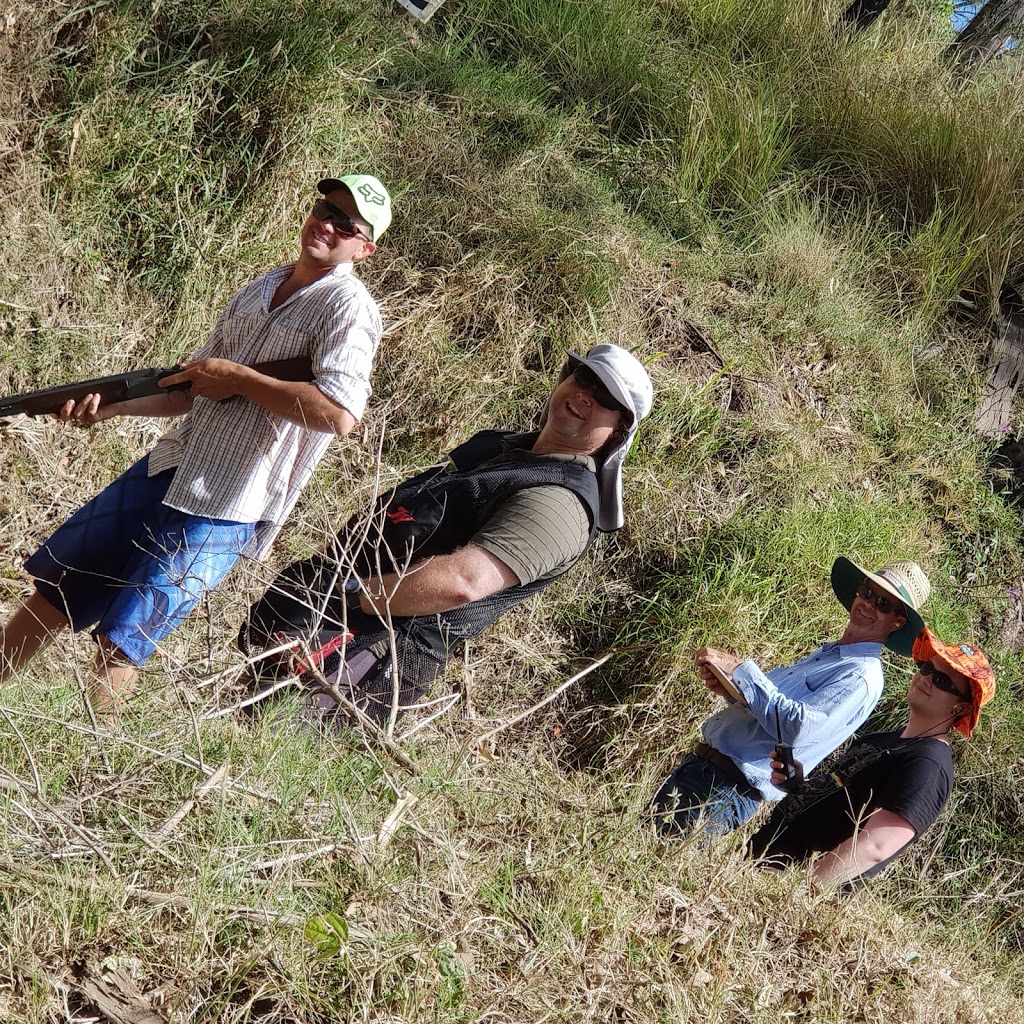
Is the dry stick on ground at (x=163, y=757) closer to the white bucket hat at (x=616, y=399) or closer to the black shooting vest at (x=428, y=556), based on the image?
the black shooting vest at (x=428, y=556)

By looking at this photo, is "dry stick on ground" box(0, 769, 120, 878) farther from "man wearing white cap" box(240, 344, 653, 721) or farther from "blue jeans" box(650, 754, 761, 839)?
"blue jeans" box(650, 754, 761, 839)

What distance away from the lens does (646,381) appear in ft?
11.2

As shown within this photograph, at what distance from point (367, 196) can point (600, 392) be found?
36.4 inches

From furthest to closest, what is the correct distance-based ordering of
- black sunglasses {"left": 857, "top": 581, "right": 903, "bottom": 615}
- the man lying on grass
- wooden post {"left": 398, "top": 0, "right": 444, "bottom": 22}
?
wooden post {"left": 398, "top": 0, "right": 444, "bottom": 22}, black sunglasses {"left": 857, "top": 581, "right": 903, "bottom": 615}, the man lying on grass

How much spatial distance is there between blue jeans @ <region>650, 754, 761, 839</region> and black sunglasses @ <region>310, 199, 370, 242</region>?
2.13 m

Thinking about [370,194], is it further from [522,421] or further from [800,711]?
[522,421]

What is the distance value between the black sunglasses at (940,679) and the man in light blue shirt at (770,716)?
0.18 metres

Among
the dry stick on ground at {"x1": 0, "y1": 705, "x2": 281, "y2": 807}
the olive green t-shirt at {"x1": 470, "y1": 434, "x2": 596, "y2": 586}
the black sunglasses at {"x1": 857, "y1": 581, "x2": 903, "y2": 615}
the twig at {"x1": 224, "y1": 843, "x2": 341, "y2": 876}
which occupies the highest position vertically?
the olive green t-shirt at {"x1": 470, "y1": 434, "x2": 596, "y2": 586}

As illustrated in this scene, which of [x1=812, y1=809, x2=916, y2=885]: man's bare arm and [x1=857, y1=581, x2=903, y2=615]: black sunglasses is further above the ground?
[x1=857, y1=581, x2=903, y2=615]: black sunglasses

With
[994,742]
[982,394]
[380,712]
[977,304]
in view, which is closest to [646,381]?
[380,712]

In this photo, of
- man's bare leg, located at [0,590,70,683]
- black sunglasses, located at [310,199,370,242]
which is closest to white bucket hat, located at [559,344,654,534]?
black sunglasses, located at [310,199,370,242]

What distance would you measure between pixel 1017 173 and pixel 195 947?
850 cm

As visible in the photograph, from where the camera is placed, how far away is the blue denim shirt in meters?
3.76

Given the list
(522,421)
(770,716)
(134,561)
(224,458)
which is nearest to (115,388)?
(224,458)
